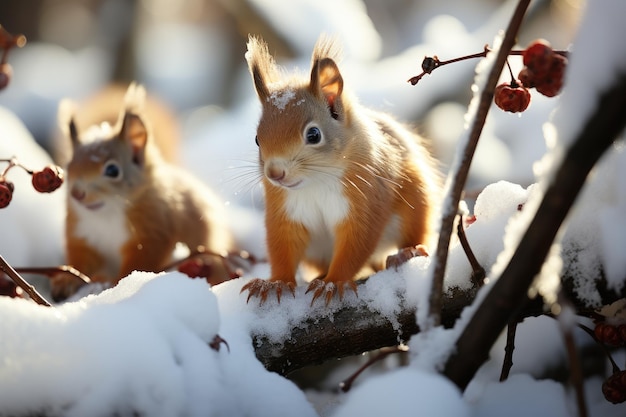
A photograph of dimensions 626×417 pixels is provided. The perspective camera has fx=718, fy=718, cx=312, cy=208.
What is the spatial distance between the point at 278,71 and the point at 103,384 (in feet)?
3.20

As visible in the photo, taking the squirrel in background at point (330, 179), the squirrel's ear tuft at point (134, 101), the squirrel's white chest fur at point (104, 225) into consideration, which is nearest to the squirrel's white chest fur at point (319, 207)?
the squirrel in background at point (330, 179)

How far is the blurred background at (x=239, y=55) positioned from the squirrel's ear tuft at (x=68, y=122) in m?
0.26

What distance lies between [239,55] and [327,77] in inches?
84.9

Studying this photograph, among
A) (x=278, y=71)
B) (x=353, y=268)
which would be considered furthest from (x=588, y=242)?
(x=278, y=71)

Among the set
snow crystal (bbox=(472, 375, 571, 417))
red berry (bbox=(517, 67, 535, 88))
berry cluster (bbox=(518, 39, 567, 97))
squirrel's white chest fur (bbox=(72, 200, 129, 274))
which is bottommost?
squirrel's white chest fur (bbox=(72, 200, 129, 274))

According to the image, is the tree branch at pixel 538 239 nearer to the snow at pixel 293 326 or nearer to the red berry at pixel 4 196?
the snow at pixel 293 326

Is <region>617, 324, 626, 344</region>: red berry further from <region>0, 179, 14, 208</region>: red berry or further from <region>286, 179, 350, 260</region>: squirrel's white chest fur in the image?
<region>0, 179, 14, 208</region>: red berry

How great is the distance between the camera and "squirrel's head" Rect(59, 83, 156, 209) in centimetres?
190

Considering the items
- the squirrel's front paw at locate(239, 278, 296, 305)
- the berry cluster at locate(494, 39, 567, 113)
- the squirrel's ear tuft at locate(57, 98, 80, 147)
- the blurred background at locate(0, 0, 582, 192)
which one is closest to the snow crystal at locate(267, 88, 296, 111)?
the blurred background at locate(0, 0, 582, 192)

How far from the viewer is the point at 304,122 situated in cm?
132

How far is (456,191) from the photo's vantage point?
2.28 ft

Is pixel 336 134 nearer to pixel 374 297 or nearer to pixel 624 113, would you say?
pixel 374 297

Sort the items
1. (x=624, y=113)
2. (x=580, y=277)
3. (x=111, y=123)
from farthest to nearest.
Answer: (x=111, y=123)
(x=580, y=277)
(x=624, y=113)

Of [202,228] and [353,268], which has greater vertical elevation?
[353,268]
